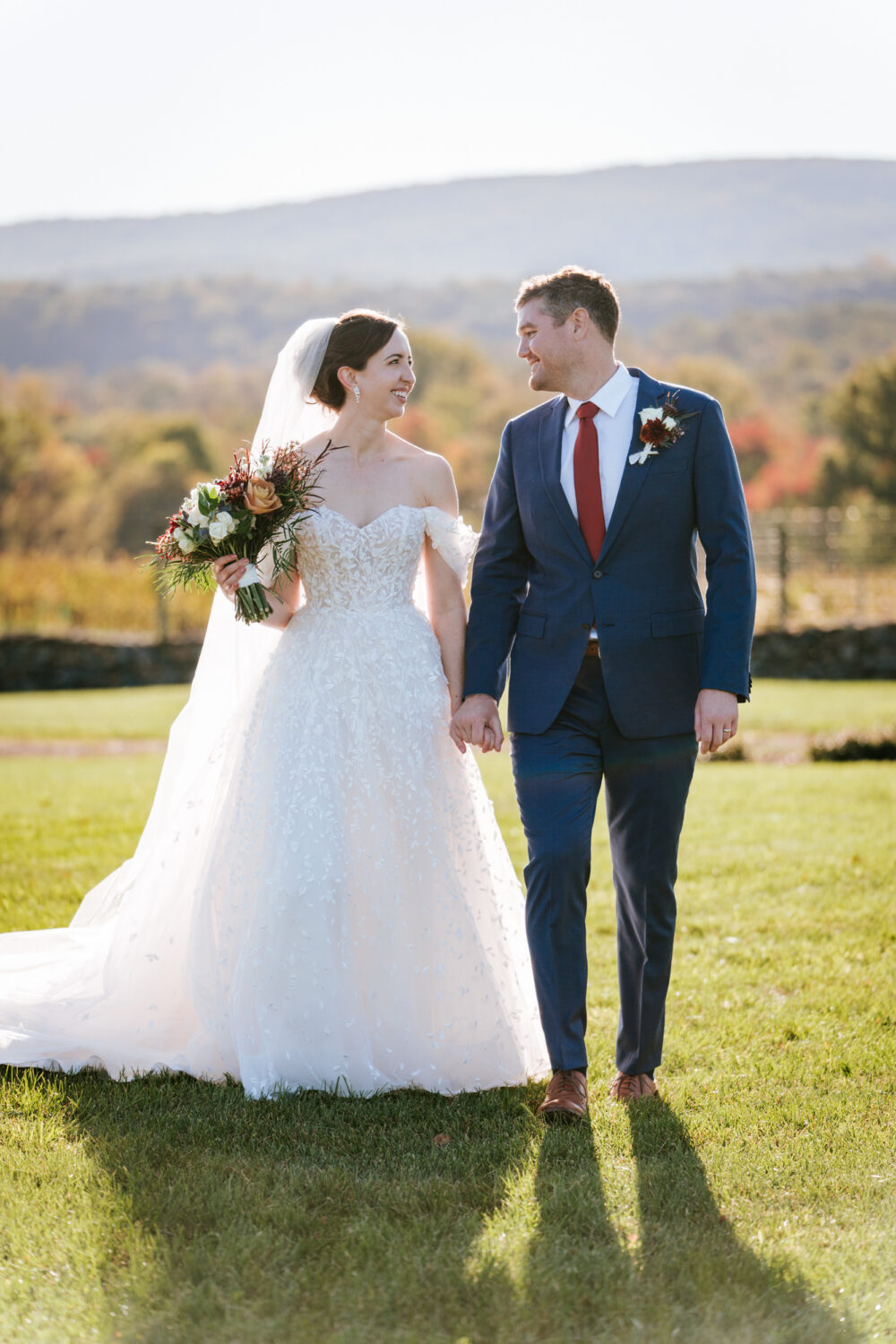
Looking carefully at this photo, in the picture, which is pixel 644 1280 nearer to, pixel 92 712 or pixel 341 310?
pixel 92 712

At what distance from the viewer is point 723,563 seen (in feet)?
12.9

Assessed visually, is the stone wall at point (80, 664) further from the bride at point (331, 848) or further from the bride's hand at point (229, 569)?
the bride's hand at point (229, 569)

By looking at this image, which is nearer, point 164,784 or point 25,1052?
point 25,1052

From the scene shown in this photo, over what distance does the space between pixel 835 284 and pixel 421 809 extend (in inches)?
4775

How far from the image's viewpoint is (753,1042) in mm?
4590

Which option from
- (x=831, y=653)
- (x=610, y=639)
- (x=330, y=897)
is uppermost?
(x=610, y=639)

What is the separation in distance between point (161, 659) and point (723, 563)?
1699 centimetres

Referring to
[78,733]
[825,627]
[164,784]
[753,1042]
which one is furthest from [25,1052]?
[825,627]

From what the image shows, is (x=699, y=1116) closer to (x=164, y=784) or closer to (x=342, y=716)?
(x=342, y=716)

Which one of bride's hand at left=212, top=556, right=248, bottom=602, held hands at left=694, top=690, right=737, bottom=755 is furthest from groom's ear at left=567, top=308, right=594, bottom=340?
bride's hand at left=212, top=556, right=248, bottom=602

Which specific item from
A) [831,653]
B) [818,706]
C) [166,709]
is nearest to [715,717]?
[818,706]

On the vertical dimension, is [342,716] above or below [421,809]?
above

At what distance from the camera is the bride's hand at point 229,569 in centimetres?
426

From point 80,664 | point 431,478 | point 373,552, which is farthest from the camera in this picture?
point 80,664
